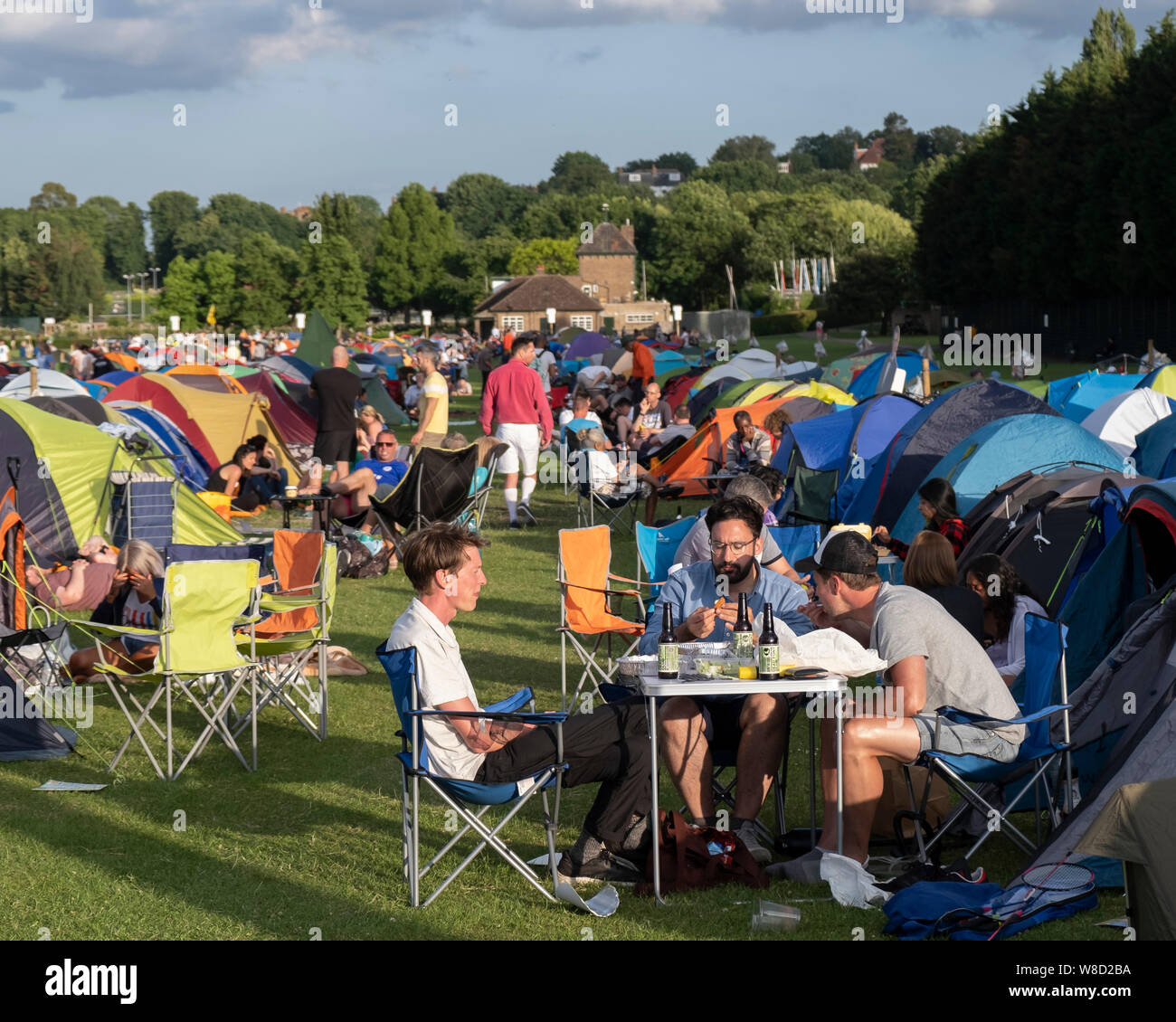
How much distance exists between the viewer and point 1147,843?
390 cm

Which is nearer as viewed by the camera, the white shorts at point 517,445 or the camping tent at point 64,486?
the camping tent at point 64,486

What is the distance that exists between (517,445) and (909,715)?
29.0ft

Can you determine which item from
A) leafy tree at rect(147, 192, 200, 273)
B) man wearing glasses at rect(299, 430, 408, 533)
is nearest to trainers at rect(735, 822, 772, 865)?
Result: man wearing glasses at rect(299, 430, 408, 533)

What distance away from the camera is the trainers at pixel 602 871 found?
5016 mm

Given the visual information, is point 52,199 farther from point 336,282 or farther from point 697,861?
point 697,861

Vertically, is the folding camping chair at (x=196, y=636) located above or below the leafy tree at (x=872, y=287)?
below

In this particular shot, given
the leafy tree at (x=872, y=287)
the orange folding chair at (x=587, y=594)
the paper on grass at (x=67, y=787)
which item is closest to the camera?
the paper on grass at (x=67, y=787)

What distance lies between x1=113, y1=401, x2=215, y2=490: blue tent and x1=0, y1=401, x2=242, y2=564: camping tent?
3.55 m

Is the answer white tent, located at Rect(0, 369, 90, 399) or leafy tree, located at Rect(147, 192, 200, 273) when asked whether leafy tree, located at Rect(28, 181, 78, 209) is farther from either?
white tent, located at Rect(0, 369, 90, 399)

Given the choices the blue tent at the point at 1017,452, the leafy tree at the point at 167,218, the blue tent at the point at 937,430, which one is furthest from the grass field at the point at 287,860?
the leafy tree at the point at 167,218

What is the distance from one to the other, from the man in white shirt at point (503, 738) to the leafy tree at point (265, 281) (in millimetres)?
79527

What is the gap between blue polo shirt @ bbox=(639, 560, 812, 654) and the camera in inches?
221
